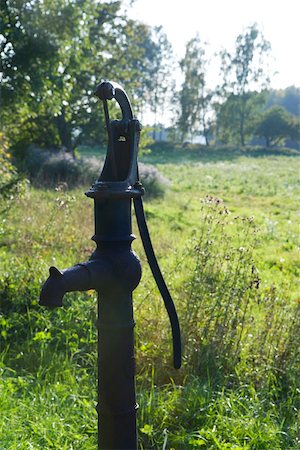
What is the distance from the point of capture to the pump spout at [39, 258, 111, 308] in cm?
118

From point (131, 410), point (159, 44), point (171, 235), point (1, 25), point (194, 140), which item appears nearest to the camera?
point (131, 410)

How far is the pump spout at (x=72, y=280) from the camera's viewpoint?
1179 mm

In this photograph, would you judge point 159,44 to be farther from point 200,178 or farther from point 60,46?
point 60,46

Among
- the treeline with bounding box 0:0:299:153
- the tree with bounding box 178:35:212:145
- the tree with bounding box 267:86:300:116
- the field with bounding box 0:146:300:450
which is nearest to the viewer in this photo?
the field with bounding box 0:146:300:450

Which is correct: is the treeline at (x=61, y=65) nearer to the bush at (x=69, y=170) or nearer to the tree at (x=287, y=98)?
the bush at (x=69, y=170)

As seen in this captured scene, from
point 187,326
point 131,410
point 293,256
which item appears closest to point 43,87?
point 293,256

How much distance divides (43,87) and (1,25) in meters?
1.17

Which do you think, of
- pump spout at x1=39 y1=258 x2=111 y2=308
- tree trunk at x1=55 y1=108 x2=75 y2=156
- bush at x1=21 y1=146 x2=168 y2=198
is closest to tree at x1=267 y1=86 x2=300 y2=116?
tree trunk at x1=55 y1=108 x2=75 y2=156

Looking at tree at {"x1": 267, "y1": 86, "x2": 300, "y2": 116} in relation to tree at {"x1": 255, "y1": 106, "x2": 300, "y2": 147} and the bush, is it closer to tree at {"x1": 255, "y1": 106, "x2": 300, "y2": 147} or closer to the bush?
tree at {"x1": 255, "y1": 106, "x2": 300, "y2": 147}

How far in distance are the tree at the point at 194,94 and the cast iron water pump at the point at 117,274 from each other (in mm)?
43322

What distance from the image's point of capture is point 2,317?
384 centimetres

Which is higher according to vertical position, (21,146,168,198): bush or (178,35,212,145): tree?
(178,35,212,145): tree

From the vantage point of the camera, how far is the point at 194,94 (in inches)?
1794

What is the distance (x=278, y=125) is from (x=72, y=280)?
47015mm
